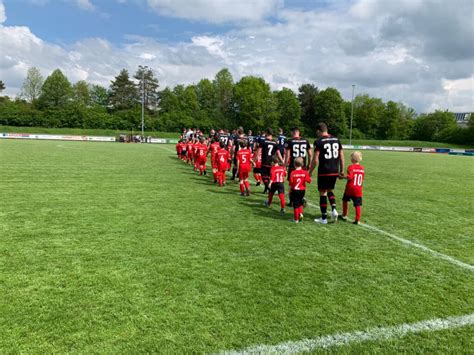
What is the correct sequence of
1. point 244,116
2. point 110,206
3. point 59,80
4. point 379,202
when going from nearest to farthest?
point 110,206, point 379,202, point 59,80, point 244,116

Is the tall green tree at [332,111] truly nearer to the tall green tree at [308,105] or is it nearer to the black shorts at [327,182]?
the tall green tree at [308,105]

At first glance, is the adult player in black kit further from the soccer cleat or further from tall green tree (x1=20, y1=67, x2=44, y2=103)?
tall green tree (x1=20, y1=67, x2=44, y2=103)

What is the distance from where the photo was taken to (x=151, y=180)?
12.7 metres

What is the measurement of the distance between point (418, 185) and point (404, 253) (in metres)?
9.77

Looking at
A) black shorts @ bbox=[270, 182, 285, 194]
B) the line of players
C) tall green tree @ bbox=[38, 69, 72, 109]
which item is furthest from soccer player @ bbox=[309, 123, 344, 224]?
tall green tree @ bbox=[38, 69, 72, 109]

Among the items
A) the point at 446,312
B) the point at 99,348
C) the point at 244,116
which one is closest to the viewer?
the point at 99,348

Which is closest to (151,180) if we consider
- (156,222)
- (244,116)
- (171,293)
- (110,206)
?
(110,206)

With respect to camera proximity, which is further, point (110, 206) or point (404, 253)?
point (110, 206)

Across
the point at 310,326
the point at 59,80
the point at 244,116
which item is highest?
the point at 59,80

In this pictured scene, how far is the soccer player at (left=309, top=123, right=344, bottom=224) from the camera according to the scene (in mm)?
7266

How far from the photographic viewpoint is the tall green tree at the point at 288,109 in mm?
85562

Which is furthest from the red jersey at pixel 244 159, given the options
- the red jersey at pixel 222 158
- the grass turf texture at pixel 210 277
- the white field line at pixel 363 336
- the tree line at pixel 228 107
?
the tree line at pixel 228 107

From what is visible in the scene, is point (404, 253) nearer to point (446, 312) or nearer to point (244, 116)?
point (446, 312)

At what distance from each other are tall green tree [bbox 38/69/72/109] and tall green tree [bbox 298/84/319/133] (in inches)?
2260
